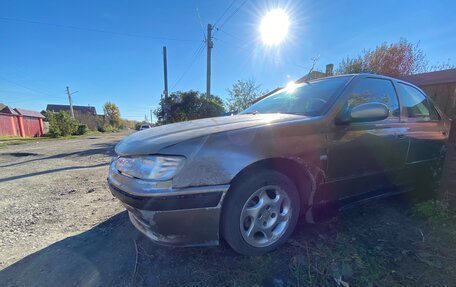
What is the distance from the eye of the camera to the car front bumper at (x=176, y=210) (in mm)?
1581

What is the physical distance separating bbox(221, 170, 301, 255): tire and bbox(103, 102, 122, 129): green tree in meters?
59.6

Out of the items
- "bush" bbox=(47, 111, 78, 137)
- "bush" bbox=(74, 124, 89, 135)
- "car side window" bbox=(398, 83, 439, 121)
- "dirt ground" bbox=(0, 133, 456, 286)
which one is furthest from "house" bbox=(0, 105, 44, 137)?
"car side window" bbox=(398, 83, 439, 121)

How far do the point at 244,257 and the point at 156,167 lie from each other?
111 centimetres

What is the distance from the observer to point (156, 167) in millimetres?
1627

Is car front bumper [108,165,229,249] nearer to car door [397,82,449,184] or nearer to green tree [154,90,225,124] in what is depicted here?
A: car door [397,82,449,184]

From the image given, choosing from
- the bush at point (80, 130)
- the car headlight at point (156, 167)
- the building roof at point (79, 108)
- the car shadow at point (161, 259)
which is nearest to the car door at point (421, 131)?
the car shadow at point (161, 259)

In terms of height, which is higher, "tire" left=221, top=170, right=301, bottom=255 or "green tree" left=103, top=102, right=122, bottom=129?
"green tree" left=103, top=102, right=122, bottom=129

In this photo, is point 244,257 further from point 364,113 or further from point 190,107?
point 190,107

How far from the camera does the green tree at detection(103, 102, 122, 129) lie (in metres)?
55.1

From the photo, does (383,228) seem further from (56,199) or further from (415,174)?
(56,199)

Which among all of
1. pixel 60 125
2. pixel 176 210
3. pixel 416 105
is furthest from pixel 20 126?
pixel 416 105

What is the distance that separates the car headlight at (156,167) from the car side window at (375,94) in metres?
1.82

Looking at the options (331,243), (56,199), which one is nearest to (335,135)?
(331,243)

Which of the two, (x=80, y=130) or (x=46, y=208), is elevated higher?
(x=80, y=130)
